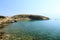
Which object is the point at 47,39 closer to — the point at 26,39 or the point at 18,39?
the point at 26,39

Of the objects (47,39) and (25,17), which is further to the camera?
(25,17)

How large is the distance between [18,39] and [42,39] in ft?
16.6

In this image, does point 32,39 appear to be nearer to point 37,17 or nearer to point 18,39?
point 18,39

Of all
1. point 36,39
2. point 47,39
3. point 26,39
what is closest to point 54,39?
point 47,39

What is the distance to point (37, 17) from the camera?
514 ft

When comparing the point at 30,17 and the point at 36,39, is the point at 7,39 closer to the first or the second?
the point at 36,39

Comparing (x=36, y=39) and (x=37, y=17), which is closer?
(x=36, y=39)

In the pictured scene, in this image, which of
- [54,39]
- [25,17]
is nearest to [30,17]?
[25,17]

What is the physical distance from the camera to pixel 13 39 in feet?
79.9

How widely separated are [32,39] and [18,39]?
295cm

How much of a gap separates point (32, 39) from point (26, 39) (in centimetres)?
129

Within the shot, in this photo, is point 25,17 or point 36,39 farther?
point 25,17

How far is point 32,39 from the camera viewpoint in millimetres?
24359

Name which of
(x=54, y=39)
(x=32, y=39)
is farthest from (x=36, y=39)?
(x=54, y=39)
